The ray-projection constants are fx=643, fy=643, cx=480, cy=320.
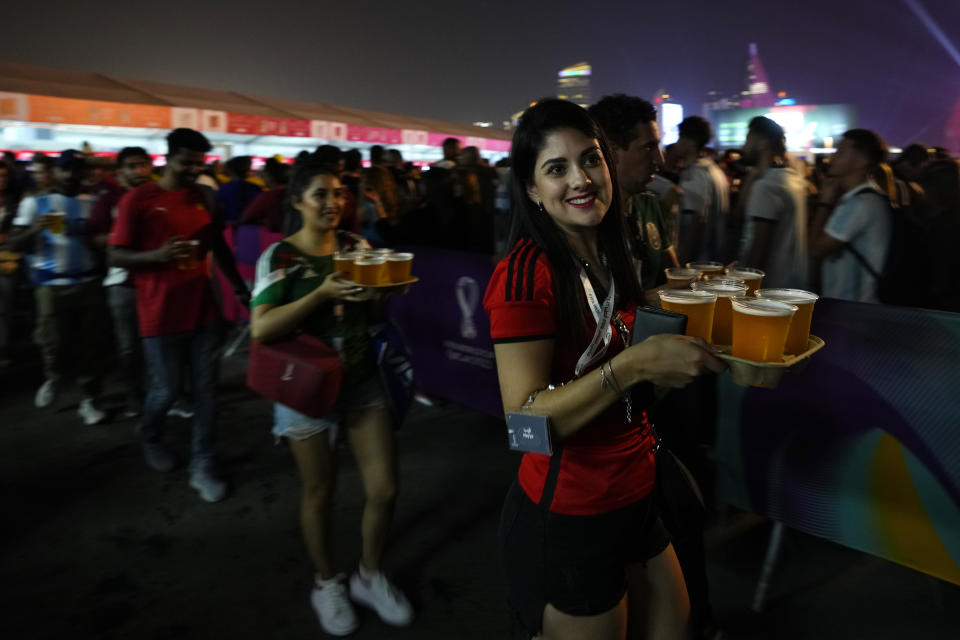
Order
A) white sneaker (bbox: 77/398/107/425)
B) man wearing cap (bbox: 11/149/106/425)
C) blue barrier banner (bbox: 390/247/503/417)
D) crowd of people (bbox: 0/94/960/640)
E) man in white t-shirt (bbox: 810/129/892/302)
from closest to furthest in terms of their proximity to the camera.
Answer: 1. crowd of people (bbox: 0/94/960/640)
2. man in white t-shirt (bbox: 810/129/892/302)
3. blue barrier banner (bbox: 390/247/503/417)
4. man wearing cap (bbox: 11/149/106/425)
5. white sneaker (bbox: 77/398/107/425)

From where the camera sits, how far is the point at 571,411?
147 centimetres

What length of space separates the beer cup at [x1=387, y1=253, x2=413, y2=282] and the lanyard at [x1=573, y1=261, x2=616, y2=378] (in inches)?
61.1

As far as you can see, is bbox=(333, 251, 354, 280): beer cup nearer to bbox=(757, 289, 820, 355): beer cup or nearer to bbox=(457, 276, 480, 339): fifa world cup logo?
bbox=(757, 289, 820, 355): beer cup

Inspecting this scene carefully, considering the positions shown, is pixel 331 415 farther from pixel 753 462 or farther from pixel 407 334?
pixel 407 334

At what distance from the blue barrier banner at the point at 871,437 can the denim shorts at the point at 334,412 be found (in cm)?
182

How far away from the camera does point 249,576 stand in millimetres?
3648

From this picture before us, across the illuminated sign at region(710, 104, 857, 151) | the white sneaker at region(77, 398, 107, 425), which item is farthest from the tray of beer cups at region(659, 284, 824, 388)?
the illuminated sign at region(710, 104, 857, 151)

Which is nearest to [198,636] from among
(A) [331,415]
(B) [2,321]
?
(A) [331,415]

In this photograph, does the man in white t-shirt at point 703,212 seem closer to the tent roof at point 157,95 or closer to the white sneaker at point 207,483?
the white sneaker at point 207,483

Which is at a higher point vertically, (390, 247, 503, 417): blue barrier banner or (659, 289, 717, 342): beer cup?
(659, 289, 717, 342): beer cup

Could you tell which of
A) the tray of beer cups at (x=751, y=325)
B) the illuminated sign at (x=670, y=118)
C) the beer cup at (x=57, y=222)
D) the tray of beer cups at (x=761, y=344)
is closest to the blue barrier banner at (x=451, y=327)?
the beer cup at (x=57, y=222)

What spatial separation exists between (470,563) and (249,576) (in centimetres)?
126

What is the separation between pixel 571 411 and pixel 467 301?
3851 mm

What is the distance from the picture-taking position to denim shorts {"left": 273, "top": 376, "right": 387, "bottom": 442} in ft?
9.76
